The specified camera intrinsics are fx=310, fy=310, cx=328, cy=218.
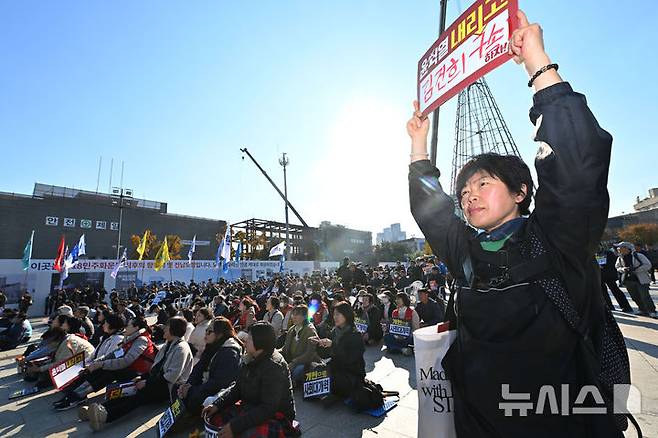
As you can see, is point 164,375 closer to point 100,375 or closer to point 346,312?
point 100,375

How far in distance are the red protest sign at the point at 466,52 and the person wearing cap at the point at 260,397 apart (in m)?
2.90

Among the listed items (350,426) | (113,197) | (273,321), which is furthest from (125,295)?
(113,197)

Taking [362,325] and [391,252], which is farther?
[391,252]

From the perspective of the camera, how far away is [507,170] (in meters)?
1.33

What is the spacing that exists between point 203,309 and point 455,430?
6.47 m

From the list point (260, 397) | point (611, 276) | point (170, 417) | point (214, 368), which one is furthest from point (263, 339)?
point (611, 276)

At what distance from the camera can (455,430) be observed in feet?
4.27

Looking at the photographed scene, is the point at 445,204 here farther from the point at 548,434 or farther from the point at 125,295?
the point at 125,295

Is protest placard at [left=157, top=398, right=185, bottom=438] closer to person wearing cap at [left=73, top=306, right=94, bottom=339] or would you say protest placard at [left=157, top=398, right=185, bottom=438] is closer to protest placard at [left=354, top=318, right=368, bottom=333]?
protest placard at [left=354, top=318, right=368, bottom=333]

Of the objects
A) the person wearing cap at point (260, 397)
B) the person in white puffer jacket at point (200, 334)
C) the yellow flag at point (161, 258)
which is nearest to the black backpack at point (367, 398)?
the person wearing cap at point (260, 397)

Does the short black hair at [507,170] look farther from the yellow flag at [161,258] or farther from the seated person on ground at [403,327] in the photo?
the yellow flag at [161,258]

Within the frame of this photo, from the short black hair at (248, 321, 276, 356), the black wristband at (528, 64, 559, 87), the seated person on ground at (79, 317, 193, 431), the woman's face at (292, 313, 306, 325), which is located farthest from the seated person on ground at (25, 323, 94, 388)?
the black wristband at (528, 64, 559, 87)

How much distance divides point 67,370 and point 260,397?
498cm

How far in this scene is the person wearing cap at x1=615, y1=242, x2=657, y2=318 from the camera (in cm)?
802
